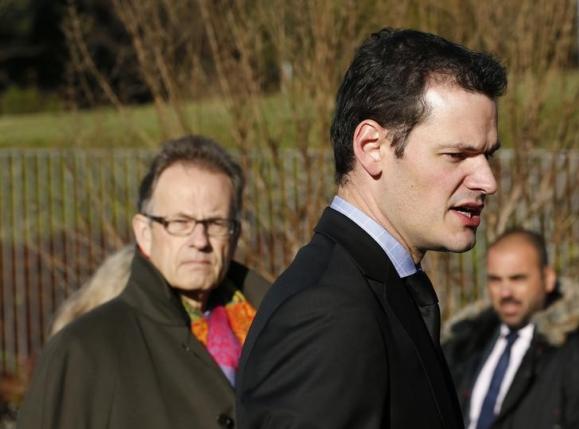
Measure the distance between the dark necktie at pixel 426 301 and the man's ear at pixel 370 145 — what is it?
21 centimetres

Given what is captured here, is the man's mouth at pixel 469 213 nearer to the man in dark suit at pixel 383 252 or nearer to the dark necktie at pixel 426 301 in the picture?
the man in dark suit at pixel 383 252

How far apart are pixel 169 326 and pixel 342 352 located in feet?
5.83

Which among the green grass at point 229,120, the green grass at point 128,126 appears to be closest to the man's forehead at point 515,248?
the green grass at point 229,120

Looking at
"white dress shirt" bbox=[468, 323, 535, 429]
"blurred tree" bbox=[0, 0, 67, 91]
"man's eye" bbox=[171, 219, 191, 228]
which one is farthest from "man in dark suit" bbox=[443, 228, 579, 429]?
"blurred tree" bbox=[0, 0, 67, 91]

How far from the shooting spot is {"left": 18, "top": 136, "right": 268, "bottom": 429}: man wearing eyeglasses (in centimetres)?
346

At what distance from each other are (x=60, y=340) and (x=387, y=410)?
172cm

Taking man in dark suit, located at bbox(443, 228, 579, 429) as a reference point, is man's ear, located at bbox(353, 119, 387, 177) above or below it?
above

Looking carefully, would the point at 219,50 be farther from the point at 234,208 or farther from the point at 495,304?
the point at 234,208

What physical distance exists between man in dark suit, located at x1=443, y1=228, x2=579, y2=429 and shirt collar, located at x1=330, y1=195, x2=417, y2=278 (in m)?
2.73

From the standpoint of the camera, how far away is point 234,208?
3.96 meters

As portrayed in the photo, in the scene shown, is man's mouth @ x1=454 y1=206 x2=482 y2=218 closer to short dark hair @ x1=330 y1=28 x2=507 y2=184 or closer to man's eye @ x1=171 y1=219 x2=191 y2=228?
short dark hair @ x1=330 y1=28 x2=507 y2=184

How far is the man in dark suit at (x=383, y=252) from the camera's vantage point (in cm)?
194

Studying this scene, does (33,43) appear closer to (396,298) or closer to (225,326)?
(225,326)

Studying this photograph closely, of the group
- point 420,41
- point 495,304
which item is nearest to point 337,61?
point 495,304
